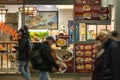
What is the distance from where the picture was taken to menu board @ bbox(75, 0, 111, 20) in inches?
575

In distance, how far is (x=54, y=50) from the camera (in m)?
14.7

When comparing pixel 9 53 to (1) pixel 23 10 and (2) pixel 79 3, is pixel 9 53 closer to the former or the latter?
(1) pixel 23 10

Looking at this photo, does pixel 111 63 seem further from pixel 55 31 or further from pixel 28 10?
pixel 28 10

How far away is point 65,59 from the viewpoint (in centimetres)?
1473

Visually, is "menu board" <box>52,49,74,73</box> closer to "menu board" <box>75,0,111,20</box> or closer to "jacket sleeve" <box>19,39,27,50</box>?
"menu board" <box>75,0,111,20</box>

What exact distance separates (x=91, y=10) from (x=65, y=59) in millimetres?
2207

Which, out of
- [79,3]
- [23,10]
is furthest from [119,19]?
[23,10]

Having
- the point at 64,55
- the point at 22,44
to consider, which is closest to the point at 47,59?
the point at 22,44

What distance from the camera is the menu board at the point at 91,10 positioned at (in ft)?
48.0

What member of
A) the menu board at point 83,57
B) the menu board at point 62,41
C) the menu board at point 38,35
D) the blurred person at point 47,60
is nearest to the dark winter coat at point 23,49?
the blurred person at point 47,60

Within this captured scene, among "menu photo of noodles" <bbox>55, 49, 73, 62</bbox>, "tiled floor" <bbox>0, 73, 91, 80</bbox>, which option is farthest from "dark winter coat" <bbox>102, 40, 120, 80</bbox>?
"menu photo of noodles" <bbox>55, 49, 73, 62</bbox>

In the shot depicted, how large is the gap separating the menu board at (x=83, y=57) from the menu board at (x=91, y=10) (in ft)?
3.79

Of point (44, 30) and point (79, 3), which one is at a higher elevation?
point (79, 3)

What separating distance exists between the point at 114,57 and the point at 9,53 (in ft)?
32.5
